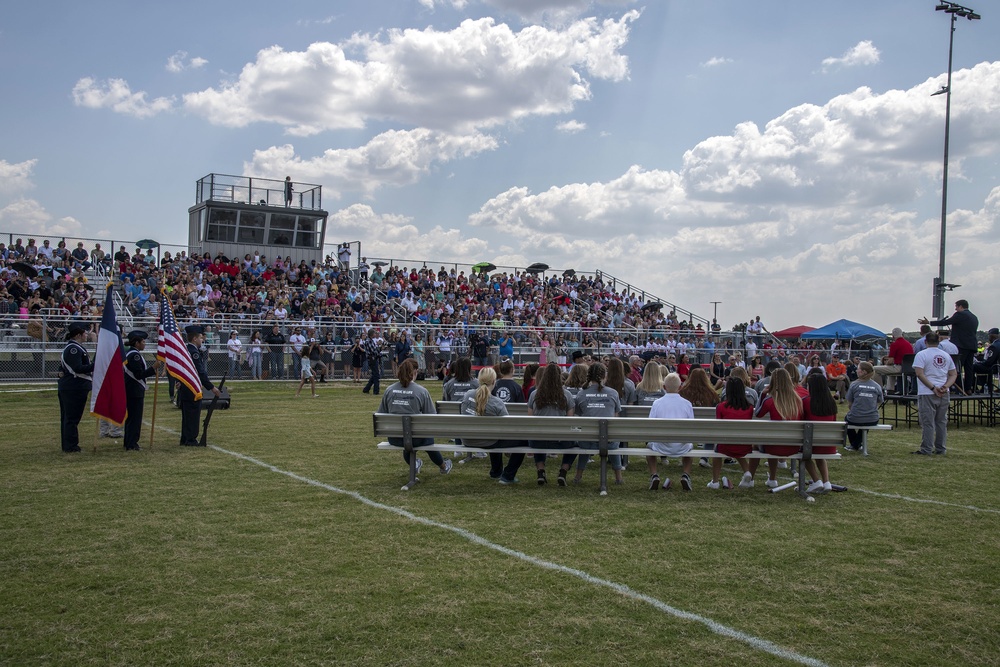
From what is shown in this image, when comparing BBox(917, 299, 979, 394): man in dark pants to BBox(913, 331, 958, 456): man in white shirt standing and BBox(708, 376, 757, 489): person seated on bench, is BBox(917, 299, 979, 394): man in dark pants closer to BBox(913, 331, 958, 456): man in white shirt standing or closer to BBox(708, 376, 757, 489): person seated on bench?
BBox(913, 331, 958, 456): man in white shirt standing

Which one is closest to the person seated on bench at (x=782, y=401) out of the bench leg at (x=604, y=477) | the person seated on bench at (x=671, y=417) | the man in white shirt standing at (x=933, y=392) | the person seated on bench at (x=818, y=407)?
the person seated on bench at (x=818, y=407)

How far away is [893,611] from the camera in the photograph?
5.45 m

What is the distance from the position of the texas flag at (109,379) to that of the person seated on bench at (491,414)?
5.39m

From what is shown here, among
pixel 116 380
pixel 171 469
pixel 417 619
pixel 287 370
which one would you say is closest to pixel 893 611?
pixel 417 619

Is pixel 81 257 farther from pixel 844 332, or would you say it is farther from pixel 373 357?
pixel 844 332

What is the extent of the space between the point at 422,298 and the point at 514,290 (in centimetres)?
633

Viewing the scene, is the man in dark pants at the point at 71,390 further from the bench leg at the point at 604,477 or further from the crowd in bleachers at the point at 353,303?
the crowd in bleachers at the point at 353,303

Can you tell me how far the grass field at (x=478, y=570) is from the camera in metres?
4.86

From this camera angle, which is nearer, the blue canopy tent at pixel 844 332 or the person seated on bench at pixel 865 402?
the person seated on bench at pixel 865 402

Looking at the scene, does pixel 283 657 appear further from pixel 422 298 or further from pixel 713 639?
pixel 422 298

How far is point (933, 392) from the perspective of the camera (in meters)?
13.2

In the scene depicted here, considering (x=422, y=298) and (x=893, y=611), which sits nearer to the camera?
(x=893, y=611)

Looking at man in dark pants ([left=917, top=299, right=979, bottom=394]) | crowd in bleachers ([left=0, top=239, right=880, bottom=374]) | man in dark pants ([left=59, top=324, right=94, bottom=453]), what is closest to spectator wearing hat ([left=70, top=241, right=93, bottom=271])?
crowd in bleachers ([left=0, top=239, right=880, bottom=374])

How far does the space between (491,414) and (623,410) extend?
8.62ft
